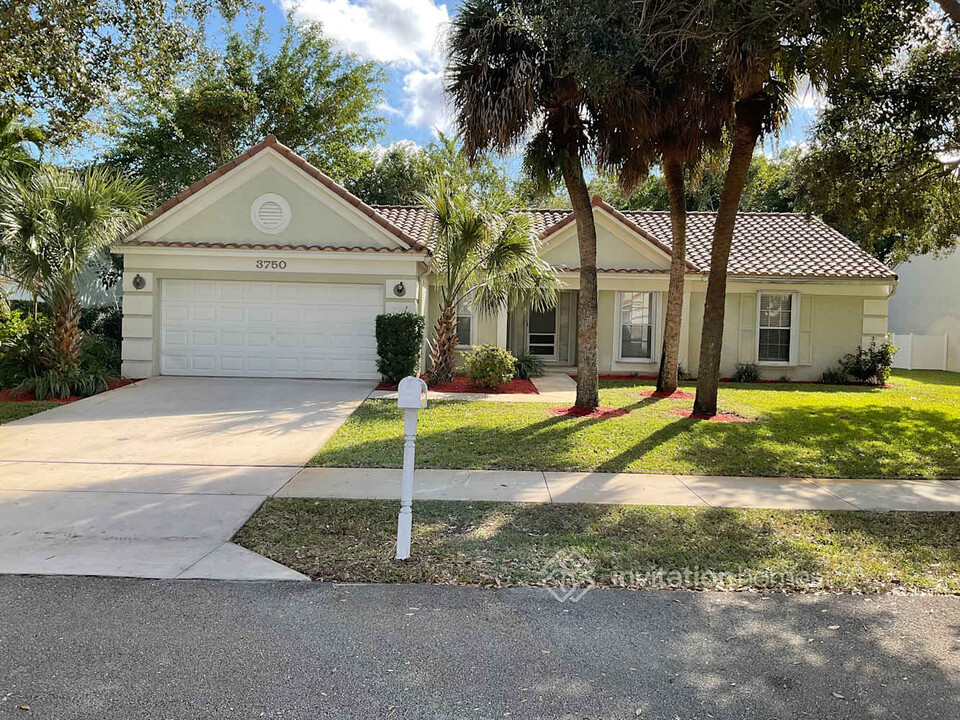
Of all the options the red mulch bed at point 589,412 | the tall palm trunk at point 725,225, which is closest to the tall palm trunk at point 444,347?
the red mulch bed at point 589,412

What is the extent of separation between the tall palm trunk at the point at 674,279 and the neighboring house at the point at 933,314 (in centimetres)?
1490

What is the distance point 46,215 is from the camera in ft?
41.1

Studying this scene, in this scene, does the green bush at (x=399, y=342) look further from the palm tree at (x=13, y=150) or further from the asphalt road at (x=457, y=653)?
the asphalt road at (x=457, y=653)

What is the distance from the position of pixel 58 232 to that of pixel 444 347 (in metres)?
7.60

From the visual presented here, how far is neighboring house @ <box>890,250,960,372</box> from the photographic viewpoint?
80.5 ft

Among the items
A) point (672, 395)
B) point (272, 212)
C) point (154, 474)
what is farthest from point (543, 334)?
point (154, 474)

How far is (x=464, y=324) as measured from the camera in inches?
728

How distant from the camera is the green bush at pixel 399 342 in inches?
561

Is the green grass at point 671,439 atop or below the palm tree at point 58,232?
below

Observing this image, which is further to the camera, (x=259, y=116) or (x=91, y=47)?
(x=259, y=116)

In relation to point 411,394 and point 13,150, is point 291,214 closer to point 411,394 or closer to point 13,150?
point 13,150

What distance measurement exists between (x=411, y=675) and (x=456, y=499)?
3.22 meters

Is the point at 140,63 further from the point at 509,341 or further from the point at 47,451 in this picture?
the point at 509,341

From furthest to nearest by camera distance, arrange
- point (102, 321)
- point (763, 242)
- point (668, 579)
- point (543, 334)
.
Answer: point (543, 334) < point (763, 242) < point (102, 321) < point (668, 579)
